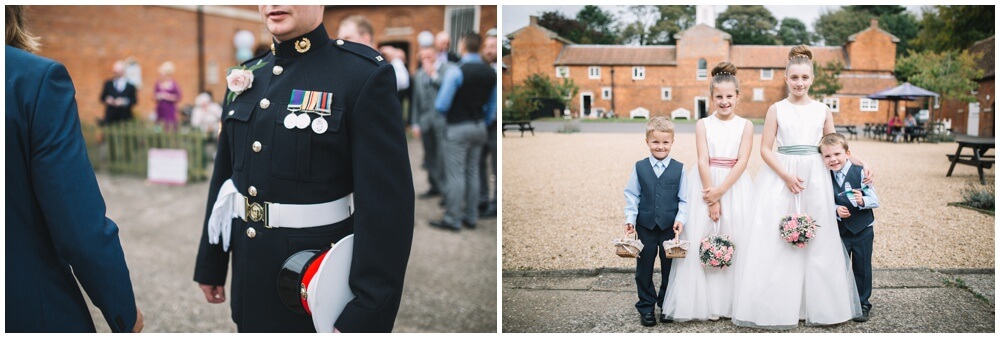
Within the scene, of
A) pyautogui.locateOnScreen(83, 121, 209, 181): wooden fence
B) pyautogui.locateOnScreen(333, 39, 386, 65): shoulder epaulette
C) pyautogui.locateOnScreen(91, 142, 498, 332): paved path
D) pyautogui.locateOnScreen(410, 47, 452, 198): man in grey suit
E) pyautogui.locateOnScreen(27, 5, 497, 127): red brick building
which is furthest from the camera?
pyautogui.locateOnScreen(27, 5, 497, 127): red brick building

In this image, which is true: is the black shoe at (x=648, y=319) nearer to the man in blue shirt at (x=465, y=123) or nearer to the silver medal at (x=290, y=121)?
the silver medal at (x=290, y=121)

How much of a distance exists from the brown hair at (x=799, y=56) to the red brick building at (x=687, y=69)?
87 mm

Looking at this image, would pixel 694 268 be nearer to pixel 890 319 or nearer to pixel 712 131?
pixel 712 131

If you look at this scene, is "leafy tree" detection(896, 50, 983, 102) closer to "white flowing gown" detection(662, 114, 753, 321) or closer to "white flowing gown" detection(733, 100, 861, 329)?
"white flowing gown" detection(733, 100, 861, 329)

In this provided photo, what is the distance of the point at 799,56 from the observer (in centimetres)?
376

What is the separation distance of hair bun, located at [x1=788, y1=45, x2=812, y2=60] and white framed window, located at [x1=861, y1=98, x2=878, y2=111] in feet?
1.40

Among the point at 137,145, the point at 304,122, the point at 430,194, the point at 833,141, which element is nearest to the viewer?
the point at 304,122

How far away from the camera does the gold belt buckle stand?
8.14ft

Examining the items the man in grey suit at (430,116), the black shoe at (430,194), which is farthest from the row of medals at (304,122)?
the black shoe at (430,194)

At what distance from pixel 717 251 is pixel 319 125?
2218mm

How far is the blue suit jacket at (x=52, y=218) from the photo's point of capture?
6.76 ft

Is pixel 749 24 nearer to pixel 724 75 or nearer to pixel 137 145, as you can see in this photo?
pixel 724 75

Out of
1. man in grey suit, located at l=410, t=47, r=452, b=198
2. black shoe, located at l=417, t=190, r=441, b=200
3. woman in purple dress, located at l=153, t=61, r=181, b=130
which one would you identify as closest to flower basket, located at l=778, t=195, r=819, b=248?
man in grey suit, located at l=410, t=47, r=452, b=198

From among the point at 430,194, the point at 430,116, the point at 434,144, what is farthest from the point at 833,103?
the point at 430,194
